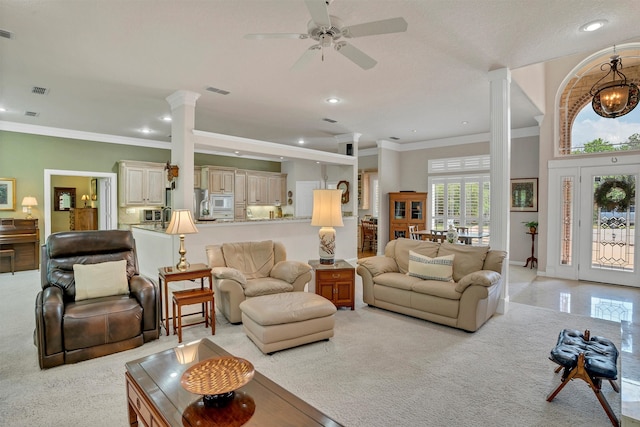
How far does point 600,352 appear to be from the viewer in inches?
91.0

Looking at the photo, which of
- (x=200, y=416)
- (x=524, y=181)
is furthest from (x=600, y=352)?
(x=524, y=181)

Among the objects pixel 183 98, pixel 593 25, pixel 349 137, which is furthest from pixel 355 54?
pixel 349 137

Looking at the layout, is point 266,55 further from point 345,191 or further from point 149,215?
point 149,215

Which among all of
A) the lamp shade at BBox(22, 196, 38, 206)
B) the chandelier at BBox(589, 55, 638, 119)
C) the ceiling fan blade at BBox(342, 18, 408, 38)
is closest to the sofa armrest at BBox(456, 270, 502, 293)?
the ceiling fan blade at BBox(342, 18, 408, 38)

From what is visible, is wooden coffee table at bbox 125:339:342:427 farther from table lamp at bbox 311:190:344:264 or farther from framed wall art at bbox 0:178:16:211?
framed wall art at bbox 0:178:16:211

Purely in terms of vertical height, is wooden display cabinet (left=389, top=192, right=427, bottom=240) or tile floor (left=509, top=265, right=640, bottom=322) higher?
wooden display cabinet (left=389, top=192, right=427, bottom=240)

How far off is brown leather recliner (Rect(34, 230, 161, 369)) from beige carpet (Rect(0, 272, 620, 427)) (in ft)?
0.40

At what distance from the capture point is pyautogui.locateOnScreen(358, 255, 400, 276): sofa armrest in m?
4.42

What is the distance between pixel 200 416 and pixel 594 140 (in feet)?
23.9

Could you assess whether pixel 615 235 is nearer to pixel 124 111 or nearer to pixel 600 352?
pixel 600 352

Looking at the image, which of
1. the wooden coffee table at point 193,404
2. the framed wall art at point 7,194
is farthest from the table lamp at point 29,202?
the wooden coffee table at point 193,404

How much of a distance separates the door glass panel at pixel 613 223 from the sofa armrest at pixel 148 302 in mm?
6928

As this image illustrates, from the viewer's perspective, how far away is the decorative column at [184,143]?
4871 mm

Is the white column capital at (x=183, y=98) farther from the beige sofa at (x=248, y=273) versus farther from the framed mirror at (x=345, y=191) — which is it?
the framed mirror at (x=345, y=191)
